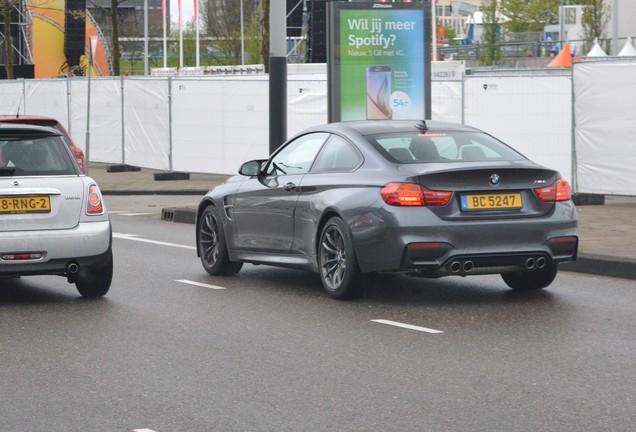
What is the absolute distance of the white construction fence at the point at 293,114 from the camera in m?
19.9

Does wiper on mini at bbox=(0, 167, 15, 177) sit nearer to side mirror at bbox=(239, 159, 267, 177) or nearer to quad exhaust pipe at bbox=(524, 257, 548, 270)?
side mirror at bbox=(239, 159, 267, 177)

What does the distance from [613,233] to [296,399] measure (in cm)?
890

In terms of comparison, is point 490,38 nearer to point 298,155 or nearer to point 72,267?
point 298,155

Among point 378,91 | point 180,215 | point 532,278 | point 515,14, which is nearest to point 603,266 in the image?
point 532,278

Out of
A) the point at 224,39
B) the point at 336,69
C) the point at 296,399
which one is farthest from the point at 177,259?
the point at 224,39

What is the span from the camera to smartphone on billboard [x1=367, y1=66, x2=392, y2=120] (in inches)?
765

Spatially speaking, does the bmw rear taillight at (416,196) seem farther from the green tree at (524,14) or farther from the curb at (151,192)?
the green tree at (524,14)

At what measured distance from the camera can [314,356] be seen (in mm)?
8438

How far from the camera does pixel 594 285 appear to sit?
1184cm

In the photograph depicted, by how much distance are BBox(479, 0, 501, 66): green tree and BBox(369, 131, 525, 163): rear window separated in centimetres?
6180

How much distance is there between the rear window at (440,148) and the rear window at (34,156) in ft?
8.51

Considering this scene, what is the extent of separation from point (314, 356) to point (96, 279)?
3.52m

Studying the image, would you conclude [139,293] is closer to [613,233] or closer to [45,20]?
[613,233]

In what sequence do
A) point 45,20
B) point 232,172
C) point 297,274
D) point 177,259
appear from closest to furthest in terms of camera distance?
point 297,274
point 177,259
point 232,172
point 45,20
